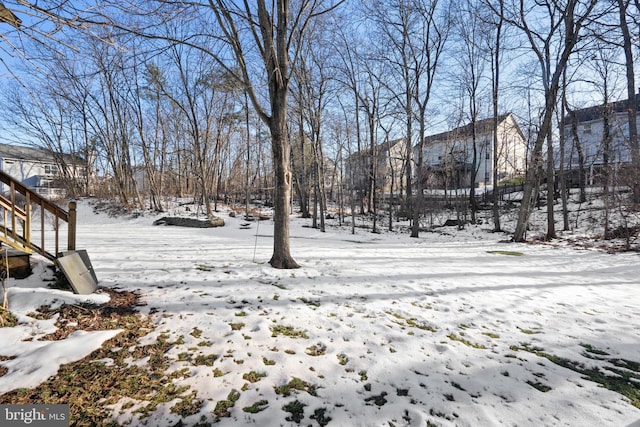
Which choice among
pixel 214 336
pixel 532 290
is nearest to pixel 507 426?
pixel 214 336

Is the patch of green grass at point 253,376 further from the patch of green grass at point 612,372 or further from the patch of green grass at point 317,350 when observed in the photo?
the patch of green grass at point 612,372

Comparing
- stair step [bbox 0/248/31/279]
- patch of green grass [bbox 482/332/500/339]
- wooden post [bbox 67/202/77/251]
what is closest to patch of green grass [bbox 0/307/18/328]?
stair step [bbox 0/248/31/279]

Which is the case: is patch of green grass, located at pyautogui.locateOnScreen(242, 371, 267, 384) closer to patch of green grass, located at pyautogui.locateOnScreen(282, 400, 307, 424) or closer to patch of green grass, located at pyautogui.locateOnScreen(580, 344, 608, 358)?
patch of green grass, located at pyautogui.locateOnScreen(282, 400, 307, 424)

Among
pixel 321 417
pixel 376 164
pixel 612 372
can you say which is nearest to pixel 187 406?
pixel 321 417

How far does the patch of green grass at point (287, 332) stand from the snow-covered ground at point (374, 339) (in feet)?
0.07

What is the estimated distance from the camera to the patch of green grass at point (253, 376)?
210 cm

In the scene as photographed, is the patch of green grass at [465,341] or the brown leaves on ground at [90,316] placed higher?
the brown leaves on ground at [90,316]

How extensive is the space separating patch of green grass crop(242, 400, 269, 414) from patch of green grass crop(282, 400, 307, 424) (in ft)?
0.44

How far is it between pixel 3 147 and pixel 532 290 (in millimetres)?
58673

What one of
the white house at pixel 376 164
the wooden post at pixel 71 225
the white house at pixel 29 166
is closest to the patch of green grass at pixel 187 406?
the wooden post at pixel 71 225

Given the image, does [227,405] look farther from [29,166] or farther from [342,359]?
[29,166]

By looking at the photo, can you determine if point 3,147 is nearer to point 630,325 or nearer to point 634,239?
point 630,325

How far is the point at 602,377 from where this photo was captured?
92.1 inches

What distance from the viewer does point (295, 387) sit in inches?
80.6
